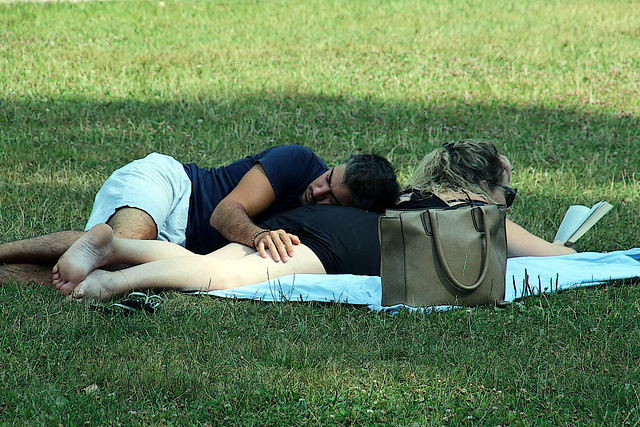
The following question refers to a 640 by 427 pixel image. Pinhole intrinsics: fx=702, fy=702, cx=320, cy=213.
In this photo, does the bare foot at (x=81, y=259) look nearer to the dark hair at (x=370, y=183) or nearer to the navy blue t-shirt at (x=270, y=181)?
the navy blue t-shirt at (x=270, y=181)

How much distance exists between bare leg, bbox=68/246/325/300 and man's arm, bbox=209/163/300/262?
0.07 m

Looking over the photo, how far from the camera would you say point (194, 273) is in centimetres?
395

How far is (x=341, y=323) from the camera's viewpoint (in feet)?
12.0

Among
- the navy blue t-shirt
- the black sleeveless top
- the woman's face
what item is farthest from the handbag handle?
the navy blue t-shirt

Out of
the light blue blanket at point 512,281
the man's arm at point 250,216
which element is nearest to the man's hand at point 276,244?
the man's arm at point 250,216

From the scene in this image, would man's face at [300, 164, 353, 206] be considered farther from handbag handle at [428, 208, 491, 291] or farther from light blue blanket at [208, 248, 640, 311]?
handbag handle at [428, 208, 491, 291]

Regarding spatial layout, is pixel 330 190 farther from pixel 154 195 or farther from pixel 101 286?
pixel 101 286

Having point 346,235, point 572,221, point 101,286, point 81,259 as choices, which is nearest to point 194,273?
point 101,286

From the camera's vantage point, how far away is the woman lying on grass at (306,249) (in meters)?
3.72

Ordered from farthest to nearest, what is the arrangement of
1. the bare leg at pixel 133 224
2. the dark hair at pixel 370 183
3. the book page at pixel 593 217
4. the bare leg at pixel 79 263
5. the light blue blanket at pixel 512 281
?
the book page at pixel 593 217 → the dark hair at pixel 370 183 → the bare leg at pixel 133 224 → the light blue blanket at pixel 512 281 → the bare leg at pixel 79 263

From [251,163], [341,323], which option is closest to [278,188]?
[251,163]

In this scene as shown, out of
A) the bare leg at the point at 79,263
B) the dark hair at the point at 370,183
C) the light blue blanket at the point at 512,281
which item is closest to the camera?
the bare leg at the point at 79,263

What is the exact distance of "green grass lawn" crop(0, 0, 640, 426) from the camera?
290cm

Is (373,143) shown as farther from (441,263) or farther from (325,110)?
(441,263)
